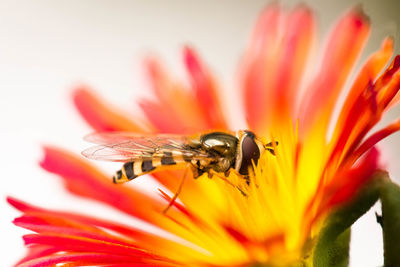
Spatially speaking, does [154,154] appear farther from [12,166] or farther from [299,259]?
[12,166]

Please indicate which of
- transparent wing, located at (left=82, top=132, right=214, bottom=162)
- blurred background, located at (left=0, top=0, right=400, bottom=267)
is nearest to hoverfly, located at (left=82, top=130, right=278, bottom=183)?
transparent wing, located at (left=82, top=132, right=214, bottom=162)

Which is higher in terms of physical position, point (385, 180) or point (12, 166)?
point (12, 166)

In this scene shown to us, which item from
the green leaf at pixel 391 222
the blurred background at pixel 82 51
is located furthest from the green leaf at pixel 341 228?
the blurred background at pixel 82 51

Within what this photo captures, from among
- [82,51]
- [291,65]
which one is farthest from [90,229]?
[82,51]

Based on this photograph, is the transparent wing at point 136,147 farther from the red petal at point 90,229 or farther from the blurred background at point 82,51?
the blurred background at point 82,51

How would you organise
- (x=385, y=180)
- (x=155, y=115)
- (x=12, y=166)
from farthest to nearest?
(x=12, y=166) → (x=155, y=115) → (x=385, y=180)

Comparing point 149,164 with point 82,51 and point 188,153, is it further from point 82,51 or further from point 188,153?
point 82,51

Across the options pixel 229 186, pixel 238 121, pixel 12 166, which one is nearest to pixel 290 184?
pixel 229 186
